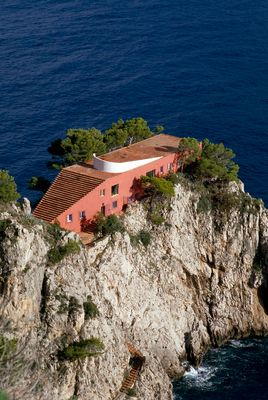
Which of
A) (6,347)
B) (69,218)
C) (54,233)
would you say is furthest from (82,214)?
(6,347)

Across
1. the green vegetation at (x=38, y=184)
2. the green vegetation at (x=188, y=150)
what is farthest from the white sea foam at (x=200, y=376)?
the green vegetation at (x=38, y=184)

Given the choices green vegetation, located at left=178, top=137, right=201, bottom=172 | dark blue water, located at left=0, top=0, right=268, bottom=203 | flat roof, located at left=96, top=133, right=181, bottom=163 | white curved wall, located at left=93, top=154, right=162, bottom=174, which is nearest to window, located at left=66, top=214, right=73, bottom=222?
white curved wall, located at left=93, top=154, right=162, bottom=174

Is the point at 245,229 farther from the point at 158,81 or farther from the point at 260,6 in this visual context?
the point at 260,6

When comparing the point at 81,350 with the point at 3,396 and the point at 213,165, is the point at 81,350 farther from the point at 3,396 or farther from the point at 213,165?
the point at 213,165

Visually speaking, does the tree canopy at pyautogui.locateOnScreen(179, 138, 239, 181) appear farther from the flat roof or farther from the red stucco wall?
the red stucco wall

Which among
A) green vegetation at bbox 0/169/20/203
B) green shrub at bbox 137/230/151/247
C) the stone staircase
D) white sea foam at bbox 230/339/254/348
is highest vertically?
green vegetation at bbox 0/169/20/203

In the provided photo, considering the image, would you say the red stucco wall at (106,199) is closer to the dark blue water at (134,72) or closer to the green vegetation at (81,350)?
the green vegetation at (81,350)
